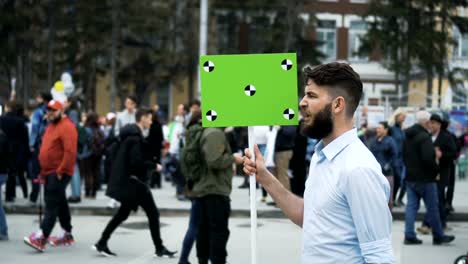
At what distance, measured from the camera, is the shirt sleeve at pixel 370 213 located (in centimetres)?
375

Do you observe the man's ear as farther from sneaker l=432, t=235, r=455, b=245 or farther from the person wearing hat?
the person wearing hat

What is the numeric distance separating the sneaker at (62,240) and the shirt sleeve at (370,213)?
29.2 feet

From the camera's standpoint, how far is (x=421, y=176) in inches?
497

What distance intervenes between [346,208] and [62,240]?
8.89m

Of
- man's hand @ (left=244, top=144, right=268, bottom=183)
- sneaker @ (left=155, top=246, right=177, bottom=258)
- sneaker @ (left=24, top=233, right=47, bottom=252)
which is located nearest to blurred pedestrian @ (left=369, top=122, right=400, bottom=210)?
sneaker @ (left=155, top=246, right=177, bottom=258)

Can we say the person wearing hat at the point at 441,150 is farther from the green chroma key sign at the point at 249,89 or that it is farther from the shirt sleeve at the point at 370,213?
the shirt sleeve at the point at 370,213

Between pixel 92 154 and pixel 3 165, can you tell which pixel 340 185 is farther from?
pixel 92 154

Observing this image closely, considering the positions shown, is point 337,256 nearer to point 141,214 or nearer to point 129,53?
point 141,214

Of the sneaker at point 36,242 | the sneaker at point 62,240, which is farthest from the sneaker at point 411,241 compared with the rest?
the sneaker at point 36,242

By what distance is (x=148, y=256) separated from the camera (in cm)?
1148

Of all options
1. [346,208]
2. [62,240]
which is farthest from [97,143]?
[346,208]

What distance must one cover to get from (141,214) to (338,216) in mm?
12608

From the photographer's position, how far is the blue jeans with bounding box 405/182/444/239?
12.7m

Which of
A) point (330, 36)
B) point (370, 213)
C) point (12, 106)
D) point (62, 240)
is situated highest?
point (330, 36)
